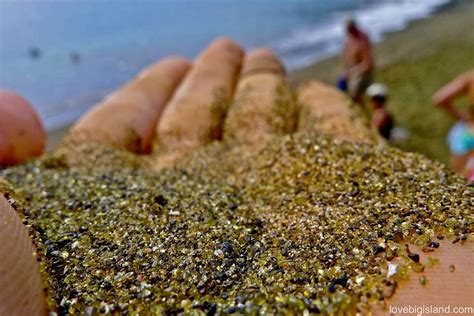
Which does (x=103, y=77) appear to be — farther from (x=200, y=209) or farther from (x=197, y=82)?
(x=200, y=209)

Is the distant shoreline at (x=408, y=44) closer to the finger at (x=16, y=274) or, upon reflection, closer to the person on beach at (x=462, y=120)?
the person on beach at (x=462, y=120)

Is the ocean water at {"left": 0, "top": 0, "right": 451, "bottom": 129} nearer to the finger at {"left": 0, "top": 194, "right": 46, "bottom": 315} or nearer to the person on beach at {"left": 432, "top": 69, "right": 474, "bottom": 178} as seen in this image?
the person on beach at {"left": 432, "top": 69, "right": 474, "bottom": 178}

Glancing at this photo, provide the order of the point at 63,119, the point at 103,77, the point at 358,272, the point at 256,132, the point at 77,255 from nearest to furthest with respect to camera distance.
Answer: the point at 358,272 < the point at 77,255 < the point at 256,132 < the point at 63,119 < the point at 103,77

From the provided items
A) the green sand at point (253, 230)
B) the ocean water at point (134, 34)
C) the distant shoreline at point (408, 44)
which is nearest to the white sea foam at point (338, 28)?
the ocean water at point (134, 34)

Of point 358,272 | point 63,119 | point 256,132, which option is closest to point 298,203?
point 358,272

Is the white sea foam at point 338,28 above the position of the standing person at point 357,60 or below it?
below

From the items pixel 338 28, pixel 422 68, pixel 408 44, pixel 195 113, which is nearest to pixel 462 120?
pixel 195 113
